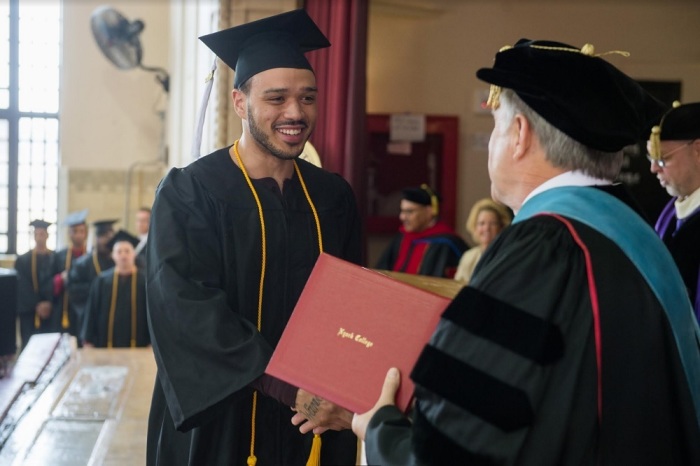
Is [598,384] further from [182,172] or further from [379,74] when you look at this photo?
[379,74]

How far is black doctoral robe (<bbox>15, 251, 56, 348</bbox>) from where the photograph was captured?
957 cm

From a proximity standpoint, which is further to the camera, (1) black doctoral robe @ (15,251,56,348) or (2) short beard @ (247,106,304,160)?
(1) black doctoral robe @ (15,251,56,348)

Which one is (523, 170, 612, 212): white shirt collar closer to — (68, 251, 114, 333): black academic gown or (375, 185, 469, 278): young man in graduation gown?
(375, 185, 469, 278): young man in graduation gown

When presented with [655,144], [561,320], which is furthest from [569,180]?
[655,144]

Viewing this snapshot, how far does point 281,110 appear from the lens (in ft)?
8.40

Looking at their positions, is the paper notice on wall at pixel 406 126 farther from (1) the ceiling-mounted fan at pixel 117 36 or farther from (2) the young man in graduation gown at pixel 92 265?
(1) the ceiling-mounted fan at pixel 117 36

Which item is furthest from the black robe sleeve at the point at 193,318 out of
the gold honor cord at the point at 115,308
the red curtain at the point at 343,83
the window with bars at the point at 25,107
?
the window with bars at the point at 25,107

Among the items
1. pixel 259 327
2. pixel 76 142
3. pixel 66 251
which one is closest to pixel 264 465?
pixel 259 327

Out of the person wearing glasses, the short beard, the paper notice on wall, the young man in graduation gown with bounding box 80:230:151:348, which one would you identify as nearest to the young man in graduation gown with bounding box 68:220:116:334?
the young man in graduation gown with bounding box 80:230:151:348

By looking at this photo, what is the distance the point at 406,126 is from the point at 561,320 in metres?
6.25

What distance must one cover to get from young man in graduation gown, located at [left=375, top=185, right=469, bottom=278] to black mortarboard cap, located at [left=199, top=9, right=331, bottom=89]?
4.33 meters

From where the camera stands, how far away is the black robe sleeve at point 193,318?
7.69 feet

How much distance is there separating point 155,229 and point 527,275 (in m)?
1.21

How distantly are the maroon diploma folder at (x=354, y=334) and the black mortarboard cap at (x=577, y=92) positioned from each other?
44 cm
